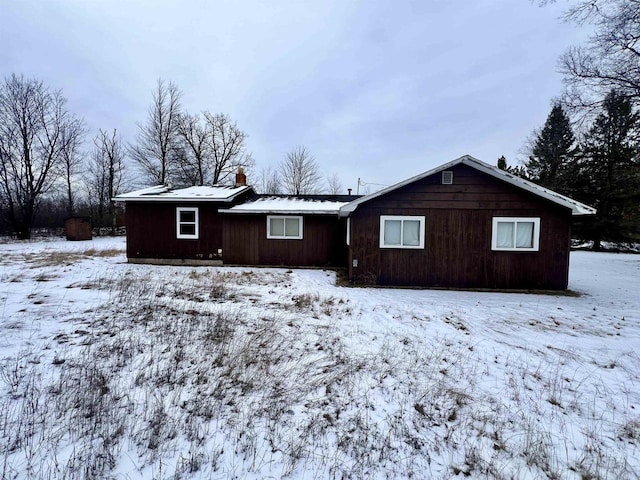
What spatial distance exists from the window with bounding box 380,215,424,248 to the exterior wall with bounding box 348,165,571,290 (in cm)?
18

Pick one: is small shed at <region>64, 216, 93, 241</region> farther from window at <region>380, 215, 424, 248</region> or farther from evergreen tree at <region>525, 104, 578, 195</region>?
evergreen tree at <region>525, 104, 578, 195</region>

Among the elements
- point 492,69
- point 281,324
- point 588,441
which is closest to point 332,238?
point 281,324

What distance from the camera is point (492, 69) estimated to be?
50.4 ft

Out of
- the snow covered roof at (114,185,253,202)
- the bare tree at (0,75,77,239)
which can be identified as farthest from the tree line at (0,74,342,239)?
the snow covered roof at (114,185,253,202)

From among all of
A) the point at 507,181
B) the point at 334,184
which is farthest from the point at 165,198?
the point at 334,184

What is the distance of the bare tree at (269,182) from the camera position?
38906 millimetres

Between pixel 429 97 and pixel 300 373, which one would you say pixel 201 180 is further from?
pixel 300 373

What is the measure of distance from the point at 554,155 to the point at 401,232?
25.5 metres

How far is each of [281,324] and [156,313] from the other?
255 centimetres

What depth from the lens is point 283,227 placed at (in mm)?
13273

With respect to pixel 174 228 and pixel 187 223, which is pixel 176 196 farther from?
pixel 174 228

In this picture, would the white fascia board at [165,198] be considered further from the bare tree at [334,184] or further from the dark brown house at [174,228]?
the bare tree at [334,184]

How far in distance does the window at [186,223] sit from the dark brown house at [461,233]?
25.4ft

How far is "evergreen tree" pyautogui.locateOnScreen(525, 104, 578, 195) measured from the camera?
80.0 ft
